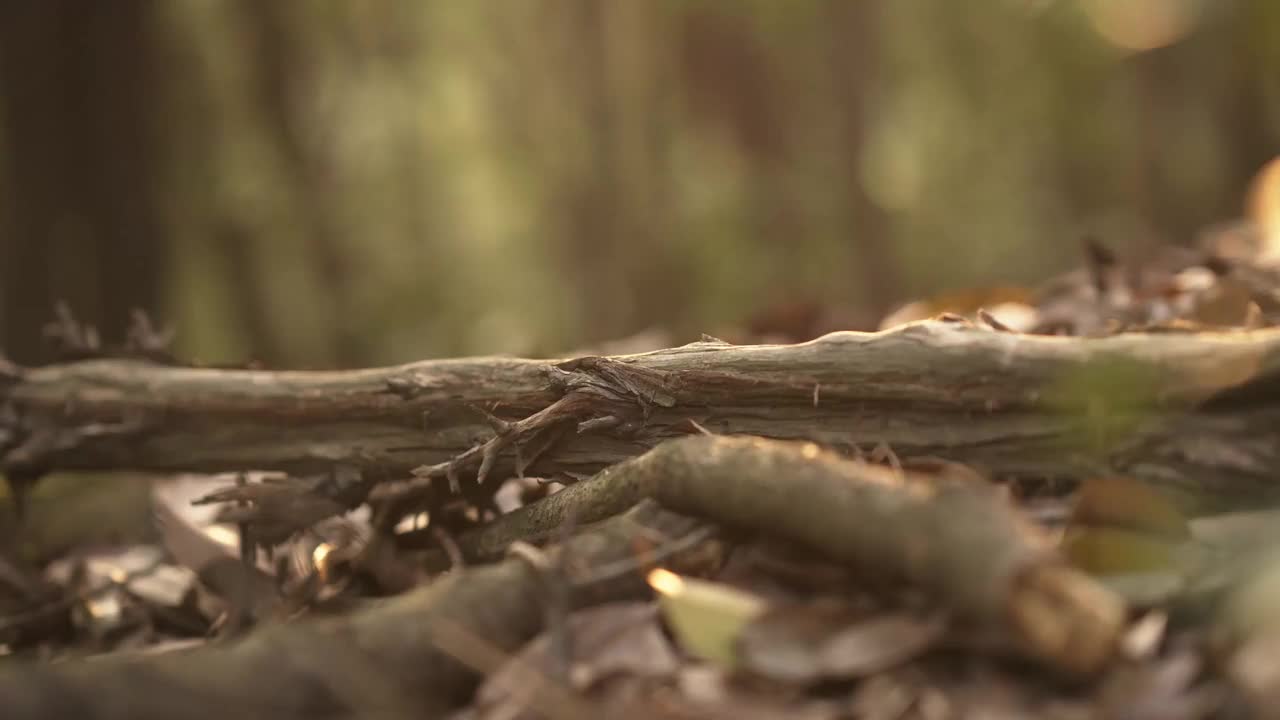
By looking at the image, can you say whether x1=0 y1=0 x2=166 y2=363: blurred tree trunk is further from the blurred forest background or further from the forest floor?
the forest floor

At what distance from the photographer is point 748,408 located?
164 centimetres

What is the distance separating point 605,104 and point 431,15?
2250 millimetres

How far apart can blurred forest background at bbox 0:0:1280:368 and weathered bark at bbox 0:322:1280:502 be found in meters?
2.75

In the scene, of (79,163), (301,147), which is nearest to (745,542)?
(79,163)

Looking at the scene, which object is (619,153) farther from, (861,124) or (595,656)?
(595,656)

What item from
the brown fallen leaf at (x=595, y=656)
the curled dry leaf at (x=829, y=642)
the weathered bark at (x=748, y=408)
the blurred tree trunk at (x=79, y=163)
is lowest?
the brown fallen leaf at (x=595, y=656)

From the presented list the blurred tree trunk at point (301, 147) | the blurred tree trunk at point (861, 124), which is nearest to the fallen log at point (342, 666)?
the blurred tree trunk at point (301, 147)

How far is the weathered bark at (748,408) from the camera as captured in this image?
54.6 inches

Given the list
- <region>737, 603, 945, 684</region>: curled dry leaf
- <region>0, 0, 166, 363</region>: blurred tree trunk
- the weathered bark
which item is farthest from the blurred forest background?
<region>737, 603, 945, 684</region>: curled dry leaf

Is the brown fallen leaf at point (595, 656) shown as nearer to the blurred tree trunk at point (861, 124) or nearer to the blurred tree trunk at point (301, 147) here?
the blurred tree trunk at point (301, 147)

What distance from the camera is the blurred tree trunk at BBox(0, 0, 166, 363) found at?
4430 millimetres

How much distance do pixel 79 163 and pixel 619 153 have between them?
6539mm

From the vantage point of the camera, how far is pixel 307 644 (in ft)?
4.07

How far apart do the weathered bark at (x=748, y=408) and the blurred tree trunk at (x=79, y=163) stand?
7.95ft
